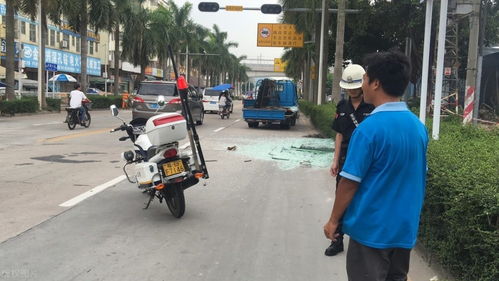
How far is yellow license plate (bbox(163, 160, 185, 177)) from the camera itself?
237 inches

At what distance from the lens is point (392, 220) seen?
263cm

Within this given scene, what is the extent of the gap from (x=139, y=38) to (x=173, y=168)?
4464cm

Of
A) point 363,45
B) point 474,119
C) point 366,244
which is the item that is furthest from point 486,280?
point 363,45

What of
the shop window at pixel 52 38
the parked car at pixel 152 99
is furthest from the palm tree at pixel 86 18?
the parked car at pixel 152 99

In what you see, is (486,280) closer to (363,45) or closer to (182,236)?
(182,236)

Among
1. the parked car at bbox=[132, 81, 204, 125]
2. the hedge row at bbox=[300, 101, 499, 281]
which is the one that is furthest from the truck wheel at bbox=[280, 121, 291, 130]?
the hedge row at bbox=[300, 101, 499, 281]

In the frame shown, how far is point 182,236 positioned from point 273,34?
1226 inches

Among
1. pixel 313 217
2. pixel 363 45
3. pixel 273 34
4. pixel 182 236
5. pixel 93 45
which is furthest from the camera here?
pixel 93 45

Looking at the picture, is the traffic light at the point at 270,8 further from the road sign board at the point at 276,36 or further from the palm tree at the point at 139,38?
the palm tree at the point at 139,38

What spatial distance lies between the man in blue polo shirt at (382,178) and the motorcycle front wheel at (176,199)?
3.68 metres

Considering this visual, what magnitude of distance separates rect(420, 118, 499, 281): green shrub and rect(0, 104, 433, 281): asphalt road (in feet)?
1.53

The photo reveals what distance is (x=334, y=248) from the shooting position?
5098mm

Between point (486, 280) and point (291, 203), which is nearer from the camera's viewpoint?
point (486, 280)

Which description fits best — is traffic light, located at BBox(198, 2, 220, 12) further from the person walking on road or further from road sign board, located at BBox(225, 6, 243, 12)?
the person walking on road
